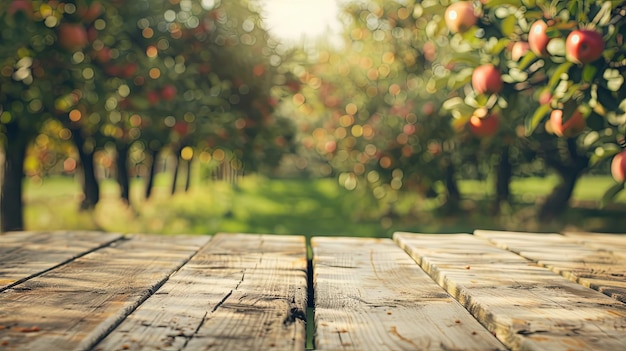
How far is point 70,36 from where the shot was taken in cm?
627

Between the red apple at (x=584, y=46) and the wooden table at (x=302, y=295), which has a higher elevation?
the red apple at (x=584, y=46)

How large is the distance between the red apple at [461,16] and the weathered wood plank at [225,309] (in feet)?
5.53

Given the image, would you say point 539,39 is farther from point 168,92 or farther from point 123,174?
point 123,174

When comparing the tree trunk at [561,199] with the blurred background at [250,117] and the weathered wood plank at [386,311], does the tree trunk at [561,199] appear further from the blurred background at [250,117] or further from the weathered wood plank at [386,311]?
the weathered wood plank at [386,311]

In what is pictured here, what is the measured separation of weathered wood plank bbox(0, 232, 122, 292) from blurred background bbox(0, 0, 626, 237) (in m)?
2.29

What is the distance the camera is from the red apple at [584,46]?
2.98 m

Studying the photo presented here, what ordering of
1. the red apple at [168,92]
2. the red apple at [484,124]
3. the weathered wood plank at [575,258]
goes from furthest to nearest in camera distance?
the red apple at [168,92], the red apple at [484,124], the weathered wood plank at [575,258]

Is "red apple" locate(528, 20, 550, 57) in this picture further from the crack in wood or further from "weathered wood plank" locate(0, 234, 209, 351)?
the crack in wood

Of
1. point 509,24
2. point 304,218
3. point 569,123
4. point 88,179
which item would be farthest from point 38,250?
point 304,218

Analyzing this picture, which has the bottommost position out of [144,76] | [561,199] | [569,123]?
[561,199]

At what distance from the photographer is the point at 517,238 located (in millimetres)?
3297

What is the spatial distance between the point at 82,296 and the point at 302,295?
0.60 m

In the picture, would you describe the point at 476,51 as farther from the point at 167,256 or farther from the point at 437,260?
the point at 167,256

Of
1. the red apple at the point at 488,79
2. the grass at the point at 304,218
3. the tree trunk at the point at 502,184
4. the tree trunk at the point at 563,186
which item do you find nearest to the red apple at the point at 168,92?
the grass at the point at 304,218
